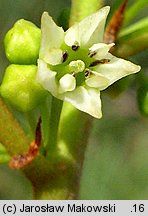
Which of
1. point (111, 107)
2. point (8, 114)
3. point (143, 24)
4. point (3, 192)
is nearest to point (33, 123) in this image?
point (8, 114)

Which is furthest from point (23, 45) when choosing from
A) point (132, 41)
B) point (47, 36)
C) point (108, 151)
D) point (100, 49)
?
point (108, 151)

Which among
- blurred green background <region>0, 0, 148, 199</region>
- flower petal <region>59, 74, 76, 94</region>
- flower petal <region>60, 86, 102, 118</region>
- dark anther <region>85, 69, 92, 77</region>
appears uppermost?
dark anther <region>85, 69, 92, 77</region>

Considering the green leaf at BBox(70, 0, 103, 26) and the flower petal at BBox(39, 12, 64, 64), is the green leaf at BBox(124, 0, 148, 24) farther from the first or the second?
the flower petal at BBox(39, 12, 64, 64)

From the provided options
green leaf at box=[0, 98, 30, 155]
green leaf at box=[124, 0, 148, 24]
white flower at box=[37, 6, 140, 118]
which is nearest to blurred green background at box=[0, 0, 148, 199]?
green leaf at box=[124, 0, 148, 24]

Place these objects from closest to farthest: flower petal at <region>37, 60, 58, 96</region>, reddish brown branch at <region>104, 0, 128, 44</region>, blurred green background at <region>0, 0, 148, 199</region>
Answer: flower petal at <region>37, 60, 58, 96</region> < reddish brown branch at <region>104, 0, 128, 44</region> < blurred green background at <region>0, 0, 148, 199</region>

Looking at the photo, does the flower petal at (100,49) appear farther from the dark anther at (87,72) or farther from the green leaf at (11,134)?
the green leaf at (11,134)
